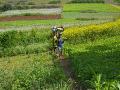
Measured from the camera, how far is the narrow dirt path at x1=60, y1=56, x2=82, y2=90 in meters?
14.5

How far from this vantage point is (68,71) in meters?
17.8

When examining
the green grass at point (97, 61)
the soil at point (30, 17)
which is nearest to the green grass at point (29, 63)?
the green grass at point (97, 61)

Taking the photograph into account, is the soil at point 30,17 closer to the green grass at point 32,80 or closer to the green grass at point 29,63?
the green grass at point 29,63

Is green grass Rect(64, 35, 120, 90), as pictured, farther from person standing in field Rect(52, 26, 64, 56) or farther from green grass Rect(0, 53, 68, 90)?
green grass Rect(0, 53, 68, 90)

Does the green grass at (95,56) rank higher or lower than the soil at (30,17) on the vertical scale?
higher

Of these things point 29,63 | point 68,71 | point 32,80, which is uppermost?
point 32,80

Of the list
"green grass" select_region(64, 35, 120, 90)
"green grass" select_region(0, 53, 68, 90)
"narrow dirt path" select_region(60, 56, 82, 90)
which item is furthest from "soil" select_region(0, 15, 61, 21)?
"green grass" select_region(0, 53, 68, 90)

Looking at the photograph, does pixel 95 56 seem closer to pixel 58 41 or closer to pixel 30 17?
pixel 58 41

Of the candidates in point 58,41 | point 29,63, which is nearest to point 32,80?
point 29,63

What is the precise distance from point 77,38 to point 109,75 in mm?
12669

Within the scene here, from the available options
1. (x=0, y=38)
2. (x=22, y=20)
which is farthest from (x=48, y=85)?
(x=22, y=20)

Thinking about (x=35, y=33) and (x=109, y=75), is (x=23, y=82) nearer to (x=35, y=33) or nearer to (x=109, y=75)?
(x=109, y=75)

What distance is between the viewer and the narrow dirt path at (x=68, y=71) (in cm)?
1449

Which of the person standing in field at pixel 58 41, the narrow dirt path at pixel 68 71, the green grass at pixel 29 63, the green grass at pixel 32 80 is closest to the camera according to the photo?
the green grass at pixel 32 80
